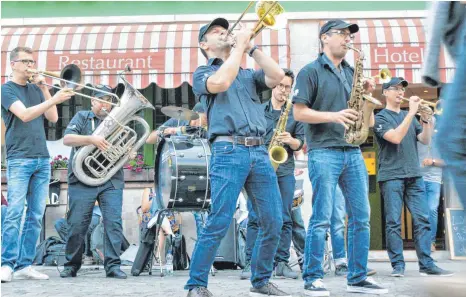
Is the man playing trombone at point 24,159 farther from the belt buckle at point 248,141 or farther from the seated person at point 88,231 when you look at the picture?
the seated person at point 88,231

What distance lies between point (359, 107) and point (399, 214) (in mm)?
1999

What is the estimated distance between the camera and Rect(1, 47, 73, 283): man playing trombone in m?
6.82

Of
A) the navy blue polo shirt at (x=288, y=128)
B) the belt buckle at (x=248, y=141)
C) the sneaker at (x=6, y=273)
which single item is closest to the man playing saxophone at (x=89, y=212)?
the sneaker at (x=6, y=273)

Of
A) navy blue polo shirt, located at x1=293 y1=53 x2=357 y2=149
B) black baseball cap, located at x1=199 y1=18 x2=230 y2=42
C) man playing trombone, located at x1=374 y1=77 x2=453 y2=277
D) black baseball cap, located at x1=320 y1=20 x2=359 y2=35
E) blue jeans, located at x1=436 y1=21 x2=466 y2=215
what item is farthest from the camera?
man playing trombone, located at x1=374 y1=77 x2=453 y2=277

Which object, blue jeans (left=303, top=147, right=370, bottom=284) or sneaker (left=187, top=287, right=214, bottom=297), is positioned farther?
blue jeans (left=303, top=147, right=370, bottom=284)

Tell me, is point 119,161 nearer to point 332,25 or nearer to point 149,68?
point 332,25

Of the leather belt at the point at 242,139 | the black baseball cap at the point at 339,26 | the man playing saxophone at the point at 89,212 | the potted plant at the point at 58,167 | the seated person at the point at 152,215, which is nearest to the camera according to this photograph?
the leather belt at the point at 242,139

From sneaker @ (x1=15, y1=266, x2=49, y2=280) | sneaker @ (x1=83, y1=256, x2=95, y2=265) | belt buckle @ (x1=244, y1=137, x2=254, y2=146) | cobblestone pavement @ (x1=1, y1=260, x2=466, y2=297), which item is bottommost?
sneaker @ (x1=83, y1=256, x2=95, y2=265)

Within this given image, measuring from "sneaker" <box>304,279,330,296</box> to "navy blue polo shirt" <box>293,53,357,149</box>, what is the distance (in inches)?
41.7

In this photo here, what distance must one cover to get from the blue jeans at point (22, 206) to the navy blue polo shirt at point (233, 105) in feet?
8.15

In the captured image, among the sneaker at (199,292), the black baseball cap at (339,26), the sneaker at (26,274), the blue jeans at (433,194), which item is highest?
the black baseball cap at (339,26)

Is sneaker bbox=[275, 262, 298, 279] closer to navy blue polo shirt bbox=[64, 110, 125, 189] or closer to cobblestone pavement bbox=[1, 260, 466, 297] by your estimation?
cobblestone pavement bbox=[1, 260, 466, 297]

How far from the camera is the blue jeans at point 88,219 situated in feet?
24.6

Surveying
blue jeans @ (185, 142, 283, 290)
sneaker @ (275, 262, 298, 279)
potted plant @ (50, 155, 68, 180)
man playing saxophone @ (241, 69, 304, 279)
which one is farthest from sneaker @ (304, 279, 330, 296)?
potted plant @ (50, 155, 68, 180)
